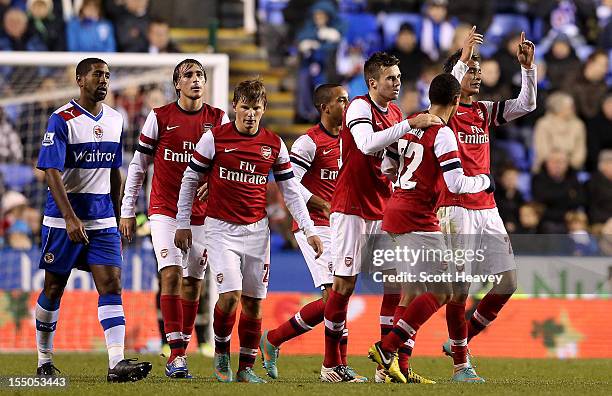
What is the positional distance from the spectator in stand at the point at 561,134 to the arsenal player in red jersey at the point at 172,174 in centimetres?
817

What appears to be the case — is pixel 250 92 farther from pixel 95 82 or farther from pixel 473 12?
pixel 473 12

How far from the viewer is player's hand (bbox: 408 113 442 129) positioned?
9.46m

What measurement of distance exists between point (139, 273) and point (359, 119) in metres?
5.83

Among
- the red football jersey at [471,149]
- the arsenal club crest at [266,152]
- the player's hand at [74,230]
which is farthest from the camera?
the red football jersey at [471,149]

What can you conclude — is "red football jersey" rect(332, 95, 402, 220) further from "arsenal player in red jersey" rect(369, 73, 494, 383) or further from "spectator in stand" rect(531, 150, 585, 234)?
"spectator in stand" rect(531, 150, 585, 234)

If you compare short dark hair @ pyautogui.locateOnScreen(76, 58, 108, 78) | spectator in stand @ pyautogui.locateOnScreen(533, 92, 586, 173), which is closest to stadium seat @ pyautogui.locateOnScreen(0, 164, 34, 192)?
short dark hair @ pyautogui.locateOnScreen(76, 58, 108, 78)

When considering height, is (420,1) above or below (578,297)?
above

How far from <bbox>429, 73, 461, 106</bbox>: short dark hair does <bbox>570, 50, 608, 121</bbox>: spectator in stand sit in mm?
9113

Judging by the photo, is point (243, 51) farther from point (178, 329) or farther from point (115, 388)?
point (115, 388)

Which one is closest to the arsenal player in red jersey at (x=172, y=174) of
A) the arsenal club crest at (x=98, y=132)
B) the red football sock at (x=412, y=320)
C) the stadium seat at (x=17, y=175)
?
the arsenal club crest at (x=98, y=132)

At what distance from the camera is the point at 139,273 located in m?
15.0

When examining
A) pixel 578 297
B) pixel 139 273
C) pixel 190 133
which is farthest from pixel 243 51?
pixel 190 133

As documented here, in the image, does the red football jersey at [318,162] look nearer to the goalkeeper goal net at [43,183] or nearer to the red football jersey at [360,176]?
the red football jersey at [360,176]

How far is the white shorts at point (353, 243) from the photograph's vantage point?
10.1m
